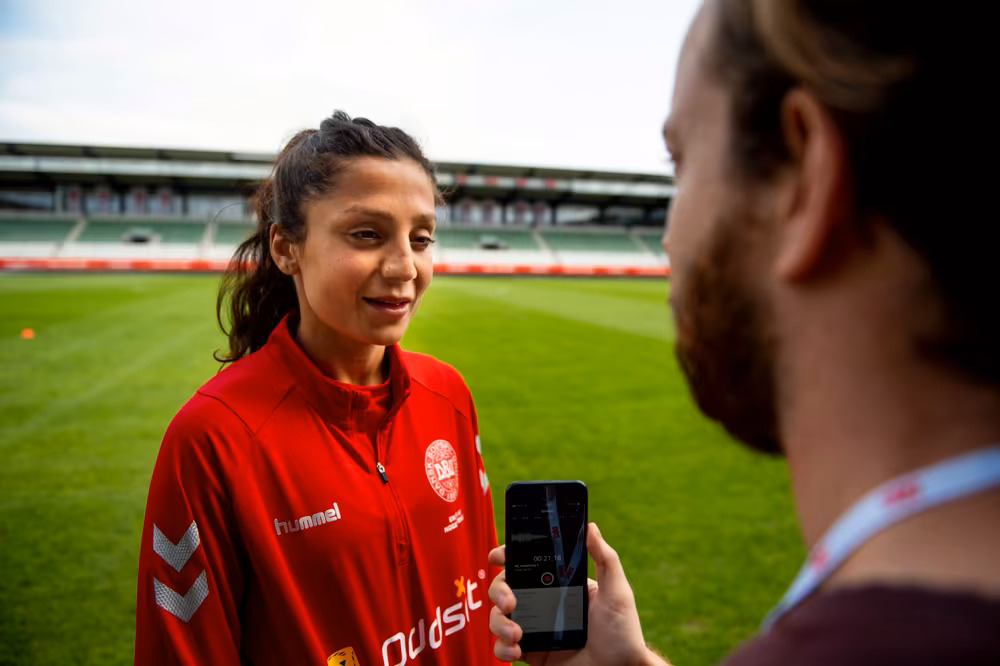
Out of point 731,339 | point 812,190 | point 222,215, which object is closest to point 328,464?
point 731,339

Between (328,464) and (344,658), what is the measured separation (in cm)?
47

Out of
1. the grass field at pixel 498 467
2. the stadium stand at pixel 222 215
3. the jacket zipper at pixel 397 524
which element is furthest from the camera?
the stadium stand at pixel 222 215

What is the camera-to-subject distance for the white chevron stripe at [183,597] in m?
1.63

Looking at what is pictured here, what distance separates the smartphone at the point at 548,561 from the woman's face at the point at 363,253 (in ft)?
2.15

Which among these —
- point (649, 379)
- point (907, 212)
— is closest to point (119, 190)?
point (649, 379)

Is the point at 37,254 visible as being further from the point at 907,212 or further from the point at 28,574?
the point at 907,212

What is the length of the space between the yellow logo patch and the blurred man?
136cm

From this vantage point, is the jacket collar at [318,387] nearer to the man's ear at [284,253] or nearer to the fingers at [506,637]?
the man's ear at [284,253]

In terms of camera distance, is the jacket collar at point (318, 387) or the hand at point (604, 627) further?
the jacket collar at point (318, 387)

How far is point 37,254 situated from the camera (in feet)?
129

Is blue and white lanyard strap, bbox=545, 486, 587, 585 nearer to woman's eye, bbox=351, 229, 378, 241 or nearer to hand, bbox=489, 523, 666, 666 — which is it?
→ hand, bbox=489, 523, 666, 666

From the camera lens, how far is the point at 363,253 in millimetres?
1963

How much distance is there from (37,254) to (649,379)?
4002 cm

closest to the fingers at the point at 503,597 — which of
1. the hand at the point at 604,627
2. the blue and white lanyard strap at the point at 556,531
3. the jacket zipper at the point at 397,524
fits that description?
the hand at the point at 604,627
